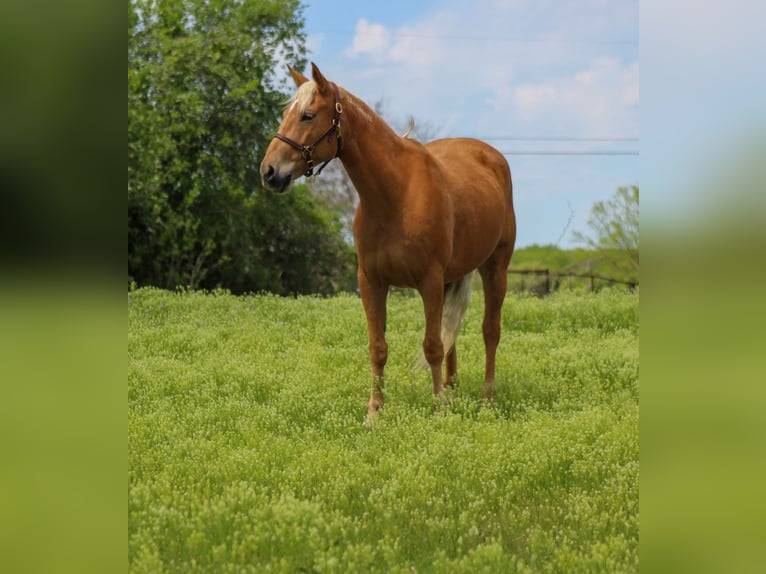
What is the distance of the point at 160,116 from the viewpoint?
50.7 ft

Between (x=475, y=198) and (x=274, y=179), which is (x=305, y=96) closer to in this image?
(x=274, y=179)

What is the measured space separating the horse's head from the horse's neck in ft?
0.95

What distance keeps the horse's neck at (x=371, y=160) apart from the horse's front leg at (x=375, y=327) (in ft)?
2.15

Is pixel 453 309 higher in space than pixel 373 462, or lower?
higher

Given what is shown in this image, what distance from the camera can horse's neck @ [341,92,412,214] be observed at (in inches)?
224

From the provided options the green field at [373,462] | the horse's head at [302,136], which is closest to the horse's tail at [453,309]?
the green field at [373,462]

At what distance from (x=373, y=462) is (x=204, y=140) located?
12.3 meters

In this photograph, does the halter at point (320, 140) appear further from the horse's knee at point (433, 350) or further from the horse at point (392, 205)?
the horse's knee at point (433, 350)

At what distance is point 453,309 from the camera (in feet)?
22.4

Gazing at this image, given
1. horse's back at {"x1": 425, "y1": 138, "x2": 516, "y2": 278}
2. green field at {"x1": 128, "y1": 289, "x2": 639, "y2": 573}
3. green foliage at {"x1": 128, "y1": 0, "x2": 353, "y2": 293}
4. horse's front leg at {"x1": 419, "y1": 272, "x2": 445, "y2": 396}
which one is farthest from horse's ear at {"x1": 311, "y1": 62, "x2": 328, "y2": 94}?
green foliage at {"x1": 128, "y1": 0, "x2": 353, "y2": 293}

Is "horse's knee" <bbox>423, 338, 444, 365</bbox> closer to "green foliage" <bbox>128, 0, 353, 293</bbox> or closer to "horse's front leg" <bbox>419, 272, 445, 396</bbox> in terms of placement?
"horse's front leg" <bbox>419, 272, 445, 396</bbox>

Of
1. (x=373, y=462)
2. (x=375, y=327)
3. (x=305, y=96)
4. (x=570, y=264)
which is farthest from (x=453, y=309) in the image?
(x=570, y=264)
